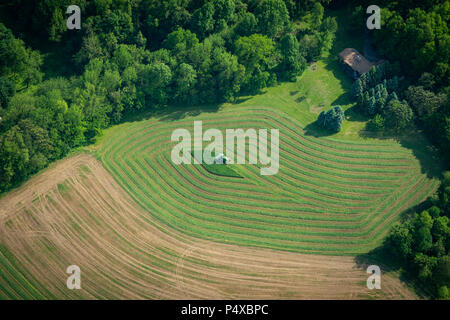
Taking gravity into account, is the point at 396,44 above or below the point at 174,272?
above

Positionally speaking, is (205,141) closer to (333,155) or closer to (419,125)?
(333,155)

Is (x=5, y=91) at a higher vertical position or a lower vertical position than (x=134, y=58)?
lower

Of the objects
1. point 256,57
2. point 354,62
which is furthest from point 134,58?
point 354,62

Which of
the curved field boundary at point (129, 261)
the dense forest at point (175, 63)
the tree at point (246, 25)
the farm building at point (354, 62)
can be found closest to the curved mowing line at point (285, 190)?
the curved field boundary at point (129, 261)

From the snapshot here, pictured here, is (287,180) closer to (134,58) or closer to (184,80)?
(184,80)

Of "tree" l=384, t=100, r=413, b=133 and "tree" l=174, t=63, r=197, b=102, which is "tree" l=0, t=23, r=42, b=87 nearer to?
"tree" l=174, t=63, r=197, b=102

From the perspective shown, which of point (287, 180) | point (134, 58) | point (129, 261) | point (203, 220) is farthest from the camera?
point (134, 58)
